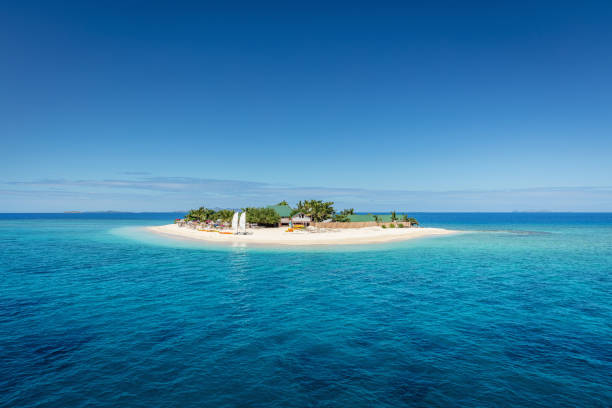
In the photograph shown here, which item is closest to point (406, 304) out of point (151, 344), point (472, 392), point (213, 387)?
point (472, 392)

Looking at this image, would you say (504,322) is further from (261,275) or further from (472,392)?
(261,275)

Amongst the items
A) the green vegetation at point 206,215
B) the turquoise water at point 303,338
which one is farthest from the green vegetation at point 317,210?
the turquoise water at point 303,338

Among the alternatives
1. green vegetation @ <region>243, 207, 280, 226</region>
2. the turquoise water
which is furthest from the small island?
the turquoise water

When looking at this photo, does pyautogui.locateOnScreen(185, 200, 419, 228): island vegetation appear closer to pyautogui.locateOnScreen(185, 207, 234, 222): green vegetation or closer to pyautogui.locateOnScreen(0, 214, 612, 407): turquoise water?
pyautogui.locateOnScreen(185, 207, 234, 222): green vegetation

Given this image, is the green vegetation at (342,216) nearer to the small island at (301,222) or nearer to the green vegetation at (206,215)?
the small island at (301,222)

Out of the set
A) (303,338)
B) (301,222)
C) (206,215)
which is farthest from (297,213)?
(303,338)

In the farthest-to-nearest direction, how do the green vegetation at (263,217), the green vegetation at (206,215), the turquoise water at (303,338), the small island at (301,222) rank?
the green vegetation at (206,215), the green vegetation at (263,217), the small island at (301,222), the turquoise water at (303,338)
